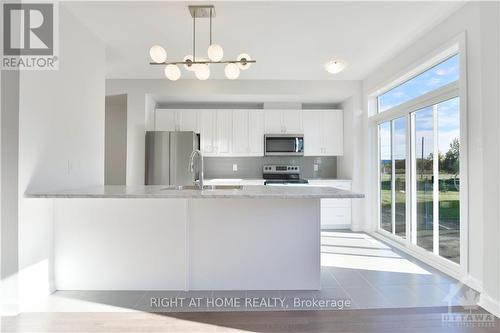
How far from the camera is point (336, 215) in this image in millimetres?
4949

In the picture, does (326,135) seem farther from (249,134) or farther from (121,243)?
(121,243)

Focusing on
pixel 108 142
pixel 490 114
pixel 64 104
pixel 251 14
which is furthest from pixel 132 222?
pixel 108 142

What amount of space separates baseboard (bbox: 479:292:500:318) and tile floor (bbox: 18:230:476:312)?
107 mm

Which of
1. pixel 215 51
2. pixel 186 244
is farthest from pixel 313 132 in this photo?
pixel 186 244

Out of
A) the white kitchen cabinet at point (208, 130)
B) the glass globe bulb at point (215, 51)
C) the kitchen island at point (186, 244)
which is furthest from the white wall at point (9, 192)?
the white kitchen cabinet at point (208, 130)

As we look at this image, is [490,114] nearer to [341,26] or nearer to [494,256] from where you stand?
[494,256]

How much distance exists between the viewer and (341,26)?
116 inches

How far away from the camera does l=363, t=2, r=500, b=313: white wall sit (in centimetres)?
217

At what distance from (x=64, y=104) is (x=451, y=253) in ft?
13.3

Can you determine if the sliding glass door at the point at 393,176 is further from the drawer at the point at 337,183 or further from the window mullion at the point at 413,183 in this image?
the drawer at the point at 337,183

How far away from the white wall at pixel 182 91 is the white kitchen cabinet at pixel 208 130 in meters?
0.39

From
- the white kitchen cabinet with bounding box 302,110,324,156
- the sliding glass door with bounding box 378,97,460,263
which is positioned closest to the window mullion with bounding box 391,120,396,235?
the sliding glass door with bounding box 378,97,460,263

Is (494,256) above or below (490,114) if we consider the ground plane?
below

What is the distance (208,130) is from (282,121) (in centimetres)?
135
